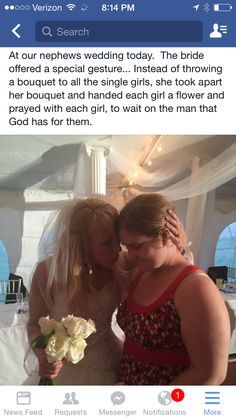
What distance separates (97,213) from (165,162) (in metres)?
0.28

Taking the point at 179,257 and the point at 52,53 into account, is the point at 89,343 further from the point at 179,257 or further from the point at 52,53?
the point at 52,53

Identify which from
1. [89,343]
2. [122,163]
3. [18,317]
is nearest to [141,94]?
[122,163]

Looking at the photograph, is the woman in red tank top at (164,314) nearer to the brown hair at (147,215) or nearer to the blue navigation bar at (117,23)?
the brown hair at (147,215)

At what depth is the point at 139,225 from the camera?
482 mm

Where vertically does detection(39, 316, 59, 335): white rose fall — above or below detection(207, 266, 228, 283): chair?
below

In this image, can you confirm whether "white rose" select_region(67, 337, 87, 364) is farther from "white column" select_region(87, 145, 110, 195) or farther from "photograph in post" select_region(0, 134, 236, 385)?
"white column" select_region(87, 145, 110, 195)

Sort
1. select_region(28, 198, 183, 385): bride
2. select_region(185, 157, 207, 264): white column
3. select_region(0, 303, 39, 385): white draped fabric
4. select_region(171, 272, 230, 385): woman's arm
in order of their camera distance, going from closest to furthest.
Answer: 1. select_region(171, 272, 230, 385): woman's arm
2. select_region(28, 198, 183, 385): bride
3. select_region(185, 157, 207, 264): white column
4. select_region(0, 303, 39, 385): white draped fabric

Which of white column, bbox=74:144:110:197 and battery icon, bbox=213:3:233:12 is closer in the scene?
battery icon, bbox=213:3:233:12
